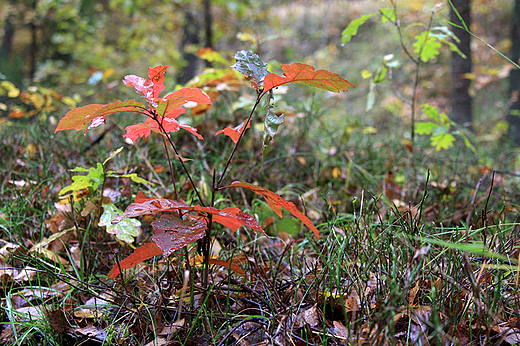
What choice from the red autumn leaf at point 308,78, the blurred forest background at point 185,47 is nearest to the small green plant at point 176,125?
the red autumn leaf at point 308,78

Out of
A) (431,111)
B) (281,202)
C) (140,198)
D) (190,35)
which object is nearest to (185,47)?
(190,35)

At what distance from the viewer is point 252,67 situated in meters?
0.80

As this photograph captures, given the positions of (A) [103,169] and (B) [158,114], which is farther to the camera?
(A) [103,169]

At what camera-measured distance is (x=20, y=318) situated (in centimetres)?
90

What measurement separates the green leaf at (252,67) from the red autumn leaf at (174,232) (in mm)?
381

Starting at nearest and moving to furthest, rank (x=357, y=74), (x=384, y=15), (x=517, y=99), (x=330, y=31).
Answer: (x=384, y=15) < (x=517, y=99) < (x=357, y=74) < (x=330, y=31)

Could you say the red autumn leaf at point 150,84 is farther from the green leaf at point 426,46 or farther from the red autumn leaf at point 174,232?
the green leaf at point 426,46

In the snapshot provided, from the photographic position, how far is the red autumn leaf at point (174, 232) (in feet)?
2.20

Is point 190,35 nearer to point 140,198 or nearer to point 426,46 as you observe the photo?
point 426,46

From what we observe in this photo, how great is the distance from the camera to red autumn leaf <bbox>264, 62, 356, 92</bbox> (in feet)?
2.40

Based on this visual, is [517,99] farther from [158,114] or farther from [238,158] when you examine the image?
[158,114]

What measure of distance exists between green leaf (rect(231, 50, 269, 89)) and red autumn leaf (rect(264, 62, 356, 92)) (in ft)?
0.13

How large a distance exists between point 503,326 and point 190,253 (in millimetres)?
844

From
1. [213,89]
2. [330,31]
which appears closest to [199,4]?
[213,89]
